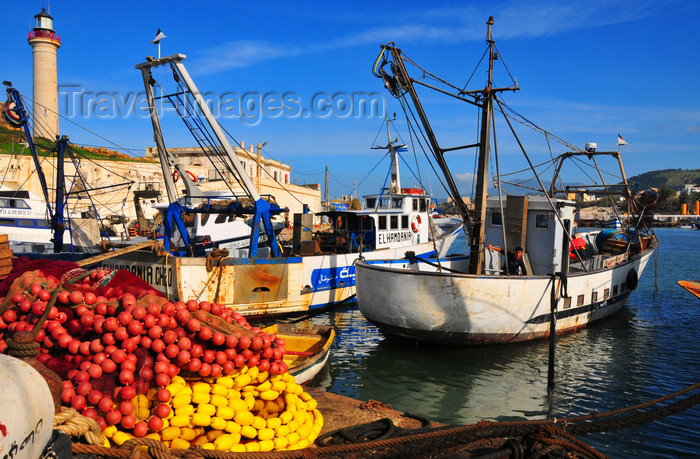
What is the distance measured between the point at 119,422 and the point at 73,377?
0.66m

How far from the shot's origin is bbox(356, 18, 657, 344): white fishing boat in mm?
11242

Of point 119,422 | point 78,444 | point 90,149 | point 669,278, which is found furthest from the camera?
point 90,149

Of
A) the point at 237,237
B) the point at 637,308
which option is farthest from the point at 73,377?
the point at 637,308

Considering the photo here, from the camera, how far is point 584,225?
100562 millimetres

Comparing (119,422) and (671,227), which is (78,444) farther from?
(671,227)

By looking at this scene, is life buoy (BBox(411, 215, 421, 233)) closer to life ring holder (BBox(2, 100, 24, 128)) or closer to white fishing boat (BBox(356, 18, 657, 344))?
white fishing boat (BBox(356, 18, 657, 344))

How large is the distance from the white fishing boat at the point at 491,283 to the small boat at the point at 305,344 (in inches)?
→ 84.6

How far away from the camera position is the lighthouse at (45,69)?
168 feet

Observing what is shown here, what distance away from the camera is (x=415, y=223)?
20812 mm

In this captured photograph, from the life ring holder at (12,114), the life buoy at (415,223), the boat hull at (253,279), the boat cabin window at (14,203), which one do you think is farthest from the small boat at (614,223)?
the boat cabin window at (14,203)

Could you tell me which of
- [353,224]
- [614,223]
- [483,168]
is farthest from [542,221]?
[614,223]

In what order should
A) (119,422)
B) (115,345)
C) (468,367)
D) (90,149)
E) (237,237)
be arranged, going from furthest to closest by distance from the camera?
(90,149), (237,237), (468,367), (115,345), (119,422)

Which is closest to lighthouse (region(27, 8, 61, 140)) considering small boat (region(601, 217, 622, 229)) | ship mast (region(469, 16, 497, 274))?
ship mast (region(469, 16, 497, 274))

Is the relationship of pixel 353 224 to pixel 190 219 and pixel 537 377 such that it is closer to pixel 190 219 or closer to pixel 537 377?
pixel 190 219
